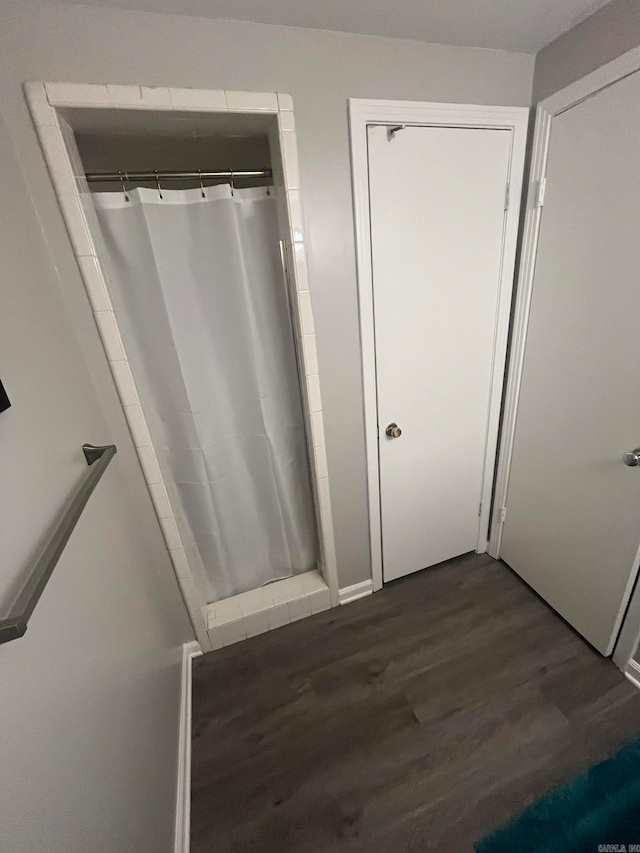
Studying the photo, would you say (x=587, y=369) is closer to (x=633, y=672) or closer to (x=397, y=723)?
(x=633, y=672)

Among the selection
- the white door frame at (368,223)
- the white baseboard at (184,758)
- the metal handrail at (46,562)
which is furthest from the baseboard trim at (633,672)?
the metal handrail at (46,562)

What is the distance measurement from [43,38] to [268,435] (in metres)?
1.32

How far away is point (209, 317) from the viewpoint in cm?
143

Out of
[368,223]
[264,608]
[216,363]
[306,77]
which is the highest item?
[306,77]

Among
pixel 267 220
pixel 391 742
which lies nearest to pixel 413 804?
pixel 391 742

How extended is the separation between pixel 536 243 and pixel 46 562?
72.1 inches

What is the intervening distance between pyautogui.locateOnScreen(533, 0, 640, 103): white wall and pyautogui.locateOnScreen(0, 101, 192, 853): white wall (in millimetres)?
1741

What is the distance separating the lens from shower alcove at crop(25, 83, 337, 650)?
1.10 meters

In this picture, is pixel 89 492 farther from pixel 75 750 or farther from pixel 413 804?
pixel 413 804

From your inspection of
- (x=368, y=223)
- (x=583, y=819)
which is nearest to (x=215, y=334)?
(x=368, y=223)

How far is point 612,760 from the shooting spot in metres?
1.22

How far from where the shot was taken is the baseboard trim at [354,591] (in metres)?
1.88

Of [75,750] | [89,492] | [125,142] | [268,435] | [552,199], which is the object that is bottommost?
[75,750]

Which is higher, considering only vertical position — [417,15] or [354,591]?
[417,15]
